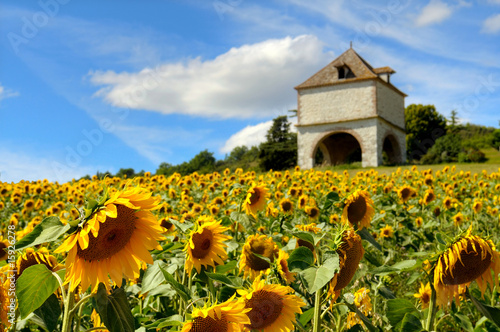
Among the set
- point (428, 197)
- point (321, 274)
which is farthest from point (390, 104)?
point (321, 274)

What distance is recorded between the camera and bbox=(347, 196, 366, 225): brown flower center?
2457 millimetres

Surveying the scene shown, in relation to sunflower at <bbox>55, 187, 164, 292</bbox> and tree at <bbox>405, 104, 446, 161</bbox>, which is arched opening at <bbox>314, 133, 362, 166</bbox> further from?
sunflower at <bbox>55, 187, 164, 292</bbox>

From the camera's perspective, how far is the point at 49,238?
3.92 feet

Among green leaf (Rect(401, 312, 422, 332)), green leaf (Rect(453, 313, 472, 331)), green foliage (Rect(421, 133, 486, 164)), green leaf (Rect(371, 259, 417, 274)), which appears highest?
green foliage (Rect(421, 133, 486, 164))

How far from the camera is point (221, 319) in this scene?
1.24 meters

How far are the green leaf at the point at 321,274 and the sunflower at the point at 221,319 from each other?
260 mm

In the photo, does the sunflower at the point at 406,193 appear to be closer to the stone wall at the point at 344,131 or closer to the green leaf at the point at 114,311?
the green leaf at the point at 114,311

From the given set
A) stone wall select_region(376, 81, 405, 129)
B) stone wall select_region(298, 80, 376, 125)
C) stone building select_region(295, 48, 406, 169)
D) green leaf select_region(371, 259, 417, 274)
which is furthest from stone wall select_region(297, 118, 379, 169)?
green leaf select_region(371, 259, 417, 274)

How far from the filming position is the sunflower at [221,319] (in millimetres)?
1212

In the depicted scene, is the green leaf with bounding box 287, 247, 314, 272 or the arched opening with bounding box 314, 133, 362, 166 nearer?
the green leaf with bounding box 287, 247, 314, 272

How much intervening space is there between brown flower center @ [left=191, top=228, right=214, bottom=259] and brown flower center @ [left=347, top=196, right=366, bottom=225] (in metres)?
0.85

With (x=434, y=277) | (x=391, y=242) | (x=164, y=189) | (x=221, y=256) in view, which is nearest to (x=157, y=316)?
(x=221, y=256)

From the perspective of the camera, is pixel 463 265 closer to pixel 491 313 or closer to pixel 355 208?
pixel 491 313

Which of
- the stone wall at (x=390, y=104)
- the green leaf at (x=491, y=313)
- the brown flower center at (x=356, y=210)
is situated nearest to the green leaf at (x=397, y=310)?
the green leaf at (x=491, y=313)
